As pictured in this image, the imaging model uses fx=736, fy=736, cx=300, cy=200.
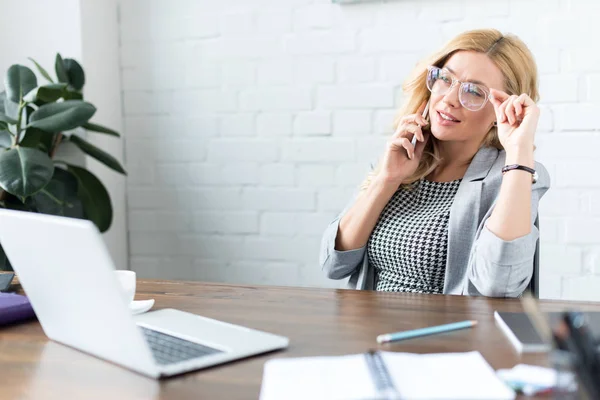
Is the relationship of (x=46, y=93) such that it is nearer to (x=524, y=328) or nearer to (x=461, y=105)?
(x=461, y=105)

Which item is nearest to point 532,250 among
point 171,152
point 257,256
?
point 257,256

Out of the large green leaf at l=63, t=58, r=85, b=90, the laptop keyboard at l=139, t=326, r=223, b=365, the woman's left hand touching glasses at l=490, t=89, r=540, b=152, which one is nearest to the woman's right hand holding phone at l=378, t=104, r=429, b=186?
the woman's left hand touching glasses at l=490, t=89, r=540, b=152

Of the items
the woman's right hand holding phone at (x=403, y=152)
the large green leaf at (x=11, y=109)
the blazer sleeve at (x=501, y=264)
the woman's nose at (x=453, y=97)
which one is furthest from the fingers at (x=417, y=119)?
the large green leaf at (x=11, y=109)

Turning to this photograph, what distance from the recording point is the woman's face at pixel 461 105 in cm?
169

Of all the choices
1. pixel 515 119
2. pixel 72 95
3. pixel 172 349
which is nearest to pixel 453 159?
pixel 515 119

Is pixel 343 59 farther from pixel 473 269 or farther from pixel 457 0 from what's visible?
pixel 473 269

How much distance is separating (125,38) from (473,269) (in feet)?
5.56

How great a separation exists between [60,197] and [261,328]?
143 cm

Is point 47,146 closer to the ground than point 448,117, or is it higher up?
closer to the ground

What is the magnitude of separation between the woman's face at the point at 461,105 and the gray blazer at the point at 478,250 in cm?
7

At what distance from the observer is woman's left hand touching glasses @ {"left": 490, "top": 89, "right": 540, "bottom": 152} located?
1.53 m

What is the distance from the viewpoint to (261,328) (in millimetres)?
1102

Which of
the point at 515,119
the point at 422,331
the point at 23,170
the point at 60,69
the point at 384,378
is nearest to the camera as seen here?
the point at 384,378

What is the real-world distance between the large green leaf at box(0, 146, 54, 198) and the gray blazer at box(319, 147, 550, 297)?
0.87m
